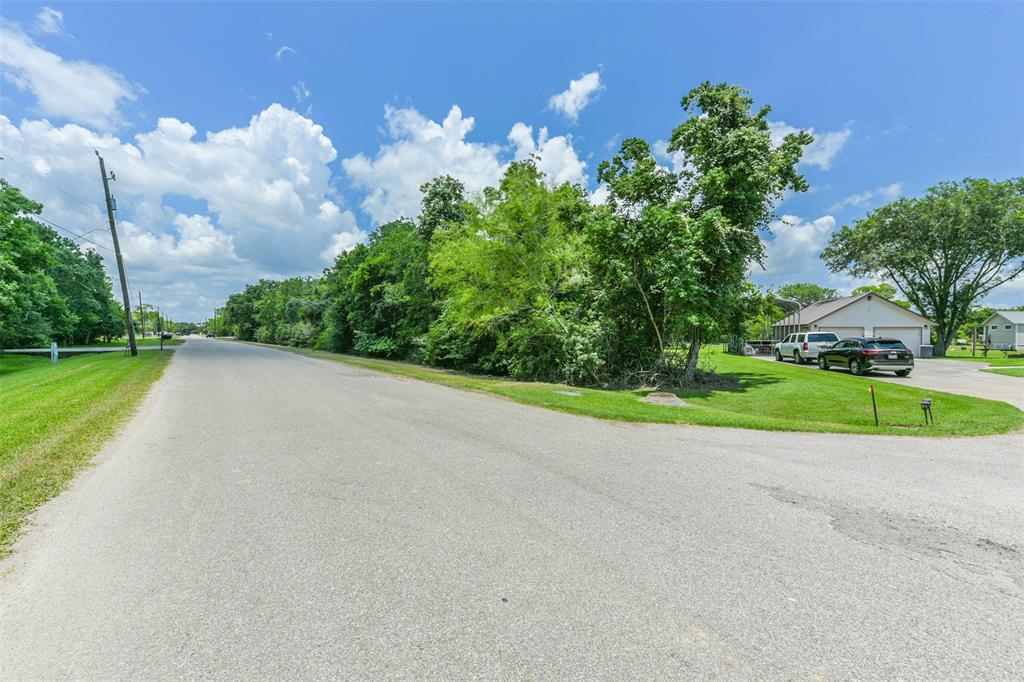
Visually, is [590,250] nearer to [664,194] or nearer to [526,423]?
[664,194]

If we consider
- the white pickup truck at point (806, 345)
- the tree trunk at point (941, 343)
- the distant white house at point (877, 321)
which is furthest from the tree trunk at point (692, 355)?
the tree trunk at point (941, 343)

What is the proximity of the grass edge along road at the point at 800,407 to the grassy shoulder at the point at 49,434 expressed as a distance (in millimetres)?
8120

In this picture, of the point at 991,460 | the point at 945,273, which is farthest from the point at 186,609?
the point at 945,273

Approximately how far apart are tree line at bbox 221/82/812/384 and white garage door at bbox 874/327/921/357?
95.4ft

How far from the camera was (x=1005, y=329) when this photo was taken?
5581 cm

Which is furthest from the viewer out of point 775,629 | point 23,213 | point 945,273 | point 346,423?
point 945,273

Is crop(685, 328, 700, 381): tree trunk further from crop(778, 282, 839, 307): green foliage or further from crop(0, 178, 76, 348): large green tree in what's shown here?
crop(778, 282, 839, 307): green foliage

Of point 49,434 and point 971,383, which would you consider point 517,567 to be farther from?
point 971,383

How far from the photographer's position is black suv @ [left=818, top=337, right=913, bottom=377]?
18414mm

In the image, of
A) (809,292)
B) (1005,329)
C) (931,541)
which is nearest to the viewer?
(931,541)

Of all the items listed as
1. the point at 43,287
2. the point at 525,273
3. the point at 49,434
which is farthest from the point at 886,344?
the point at 43,287

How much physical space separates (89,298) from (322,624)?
184ft

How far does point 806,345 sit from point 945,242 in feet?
73.0

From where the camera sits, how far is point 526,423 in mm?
8430
